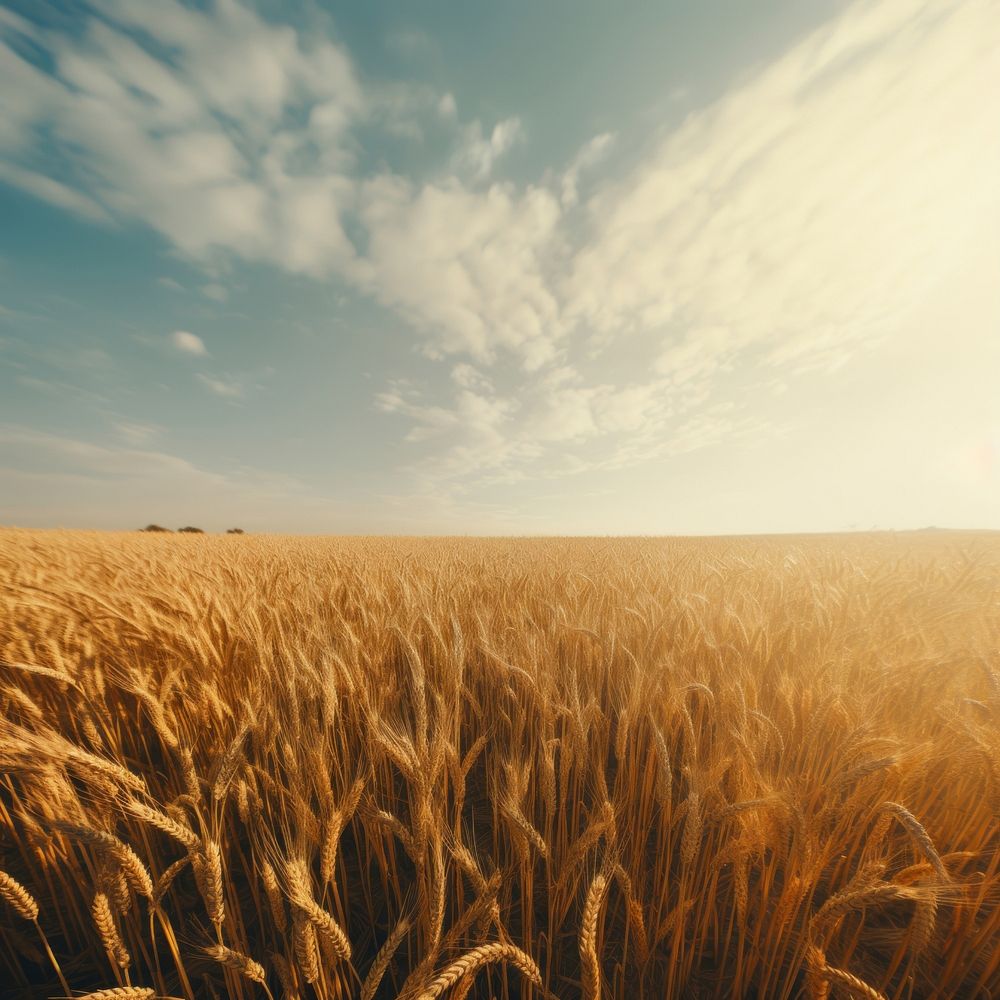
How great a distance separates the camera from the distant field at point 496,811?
3.11 feet

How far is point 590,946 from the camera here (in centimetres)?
73

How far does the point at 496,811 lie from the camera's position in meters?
1.41

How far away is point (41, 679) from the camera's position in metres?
1.92

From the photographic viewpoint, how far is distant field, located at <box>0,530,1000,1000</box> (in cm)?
95

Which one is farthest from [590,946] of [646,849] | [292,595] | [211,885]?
[292,595]

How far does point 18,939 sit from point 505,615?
2.07m

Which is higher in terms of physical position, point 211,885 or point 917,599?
point 917,599

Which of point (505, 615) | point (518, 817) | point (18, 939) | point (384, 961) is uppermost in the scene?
point (505, 615)

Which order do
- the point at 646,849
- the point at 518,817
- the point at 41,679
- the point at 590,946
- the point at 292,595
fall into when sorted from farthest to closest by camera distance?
the point at 292,595, the point at 41,679, the point at 646,849, the point at 518,817, the point at 590,946

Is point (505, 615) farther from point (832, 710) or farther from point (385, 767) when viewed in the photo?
point (832, 710)

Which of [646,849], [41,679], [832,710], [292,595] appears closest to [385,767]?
[646,849]

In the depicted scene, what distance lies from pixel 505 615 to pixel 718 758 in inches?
58.0

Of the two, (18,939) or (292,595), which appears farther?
(292,595)

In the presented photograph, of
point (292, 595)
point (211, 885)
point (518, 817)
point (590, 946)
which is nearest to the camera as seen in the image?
point (590, 946)
